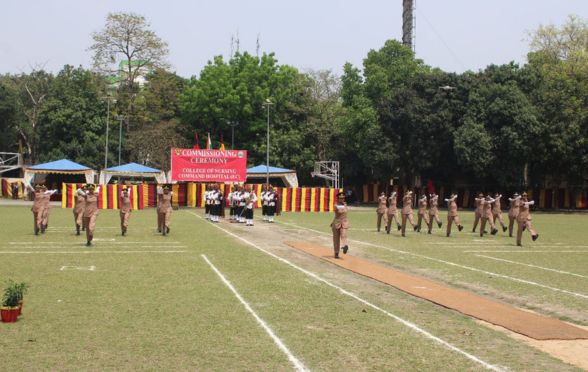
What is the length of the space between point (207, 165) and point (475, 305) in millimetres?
35063

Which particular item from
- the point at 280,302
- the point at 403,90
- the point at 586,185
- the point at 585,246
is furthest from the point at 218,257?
the point at 586,185

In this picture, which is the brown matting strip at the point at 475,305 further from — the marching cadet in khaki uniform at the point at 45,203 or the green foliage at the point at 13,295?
the marching cadet in khaki uniform at the point at 45,203

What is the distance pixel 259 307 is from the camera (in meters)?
11.4

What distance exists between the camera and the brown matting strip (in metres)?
9.95

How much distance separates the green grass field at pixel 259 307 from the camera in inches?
322

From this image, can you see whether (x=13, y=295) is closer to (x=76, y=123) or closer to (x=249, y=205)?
(x=249, y=205)

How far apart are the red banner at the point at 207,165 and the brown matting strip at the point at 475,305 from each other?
28.7m

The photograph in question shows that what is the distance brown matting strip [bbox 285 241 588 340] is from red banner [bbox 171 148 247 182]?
28707 millimetres

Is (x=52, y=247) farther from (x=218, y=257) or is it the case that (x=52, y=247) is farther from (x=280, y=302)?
(x=280, y=302)

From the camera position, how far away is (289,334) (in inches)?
371

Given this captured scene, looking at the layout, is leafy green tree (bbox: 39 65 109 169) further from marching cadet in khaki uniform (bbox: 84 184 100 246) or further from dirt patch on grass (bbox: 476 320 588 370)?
dirt patch on grass (bbox: 476 320 588 370)

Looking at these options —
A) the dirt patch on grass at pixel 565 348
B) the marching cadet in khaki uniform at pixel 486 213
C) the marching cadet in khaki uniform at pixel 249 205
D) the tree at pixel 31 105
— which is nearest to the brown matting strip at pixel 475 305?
the dirt patch on grass at pixel 565 348

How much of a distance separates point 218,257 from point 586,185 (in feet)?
154

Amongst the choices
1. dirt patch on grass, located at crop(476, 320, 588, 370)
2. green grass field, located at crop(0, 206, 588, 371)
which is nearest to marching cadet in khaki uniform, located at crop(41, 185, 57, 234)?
Result: green grass field, located at crop(0, 206, 588, 371)
